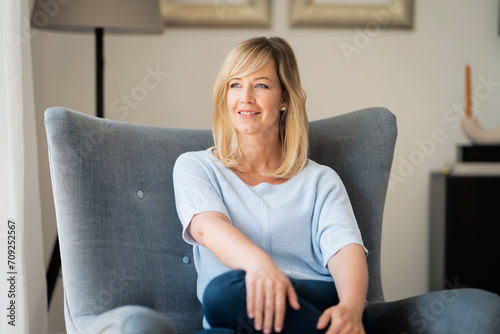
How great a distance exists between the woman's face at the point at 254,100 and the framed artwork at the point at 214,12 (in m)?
1.04

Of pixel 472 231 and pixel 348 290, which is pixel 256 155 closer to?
pixel 348 290

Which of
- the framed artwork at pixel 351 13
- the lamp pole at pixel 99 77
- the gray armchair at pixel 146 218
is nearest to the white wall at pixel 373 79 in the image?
the framed artwork at pixel 351 13

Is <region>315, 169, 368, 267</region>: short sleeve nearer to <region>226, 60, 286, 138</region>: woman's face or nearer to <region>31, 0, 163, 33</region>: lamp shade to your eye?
<region>226, 60, 286, 138</region>: woman's face

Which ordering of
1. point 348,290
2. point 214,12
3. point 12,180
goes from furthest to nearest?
point 214,12
point 12,180
point 348,290

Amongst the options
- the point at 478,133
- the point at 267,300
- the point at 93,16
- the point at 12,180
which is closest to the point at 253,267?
the point at 267,300

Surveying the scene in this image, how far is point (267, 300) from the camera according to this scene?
104cm

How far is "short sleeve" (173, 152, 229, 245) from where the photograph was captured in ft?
4.16

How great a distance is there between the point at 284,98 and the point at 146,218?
1.64 feet

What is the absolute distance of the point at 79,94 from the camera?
2.38m

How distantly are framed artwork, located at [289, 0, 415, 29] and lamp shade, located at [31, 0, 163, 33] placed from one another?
784 mm

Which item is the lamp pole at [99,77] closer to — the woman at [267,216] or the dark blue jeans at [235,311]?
the woman at [267,216]

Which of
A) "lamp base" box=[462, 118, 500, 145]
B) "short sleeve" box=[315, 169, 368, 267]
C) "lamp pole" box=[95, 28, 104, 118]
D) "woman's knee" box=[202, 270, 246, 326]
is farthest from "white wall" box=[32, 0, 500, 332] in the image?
"woman's knee" box=[202, 270, 246, 326]

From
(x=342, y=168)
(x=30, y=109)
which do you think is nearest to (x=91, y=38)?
(x=30, y=109)

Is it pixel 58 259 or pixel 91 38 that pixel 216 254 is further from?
pixel 91 38
